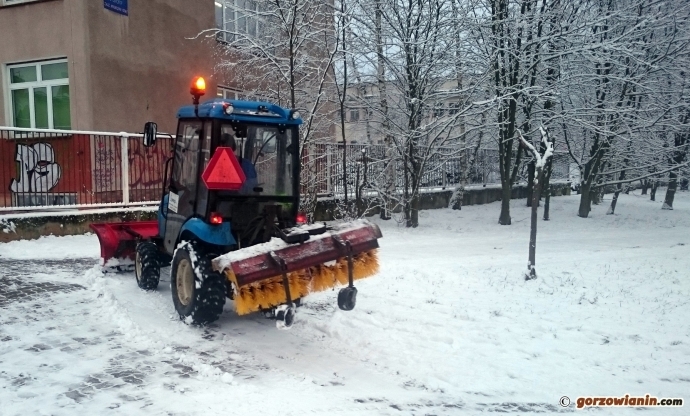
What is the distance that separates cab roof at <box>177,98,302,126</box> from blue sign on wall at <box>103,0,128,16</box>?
840 cm

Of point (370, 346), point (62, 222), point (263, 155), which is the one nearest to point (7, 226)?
point (62, 222)

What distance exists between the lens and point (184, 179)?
21.4 ft

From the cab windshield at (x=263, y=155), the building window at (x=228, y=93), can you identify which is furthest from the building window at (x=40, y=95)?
the cab windshield at (x=263, y=155)

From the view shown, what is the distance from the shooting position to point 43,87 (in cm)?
1357

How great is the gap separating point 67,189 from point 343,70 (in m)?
7.25

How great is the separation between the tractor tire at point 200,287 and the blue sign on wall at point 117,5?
964 centimetres

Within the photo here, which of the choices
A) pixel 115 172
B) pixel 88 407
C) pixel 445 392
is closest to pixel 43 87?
pixel 115 172

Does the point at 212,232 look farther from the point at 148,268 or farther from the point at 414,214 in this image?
the point at 414,214

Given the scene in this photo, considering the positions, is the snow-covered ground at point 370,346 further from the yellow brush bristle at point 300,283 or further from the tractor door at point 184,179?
the tractor door at point 184,179

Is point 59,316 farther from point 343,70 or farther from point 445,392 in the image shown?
point 343,70

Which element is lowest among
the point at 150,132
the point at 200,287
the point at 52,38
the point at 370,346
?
the point at 370,346

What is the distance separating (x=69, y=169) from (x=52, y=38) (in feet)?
12.3

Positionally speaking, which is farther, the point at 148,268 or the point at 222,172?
the point at 148,268

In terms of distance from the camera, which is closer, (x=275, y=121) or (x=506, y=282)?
(x=275, y=121)
